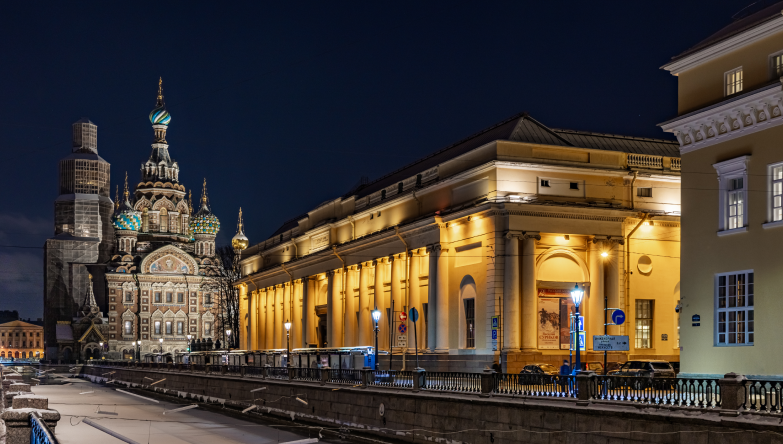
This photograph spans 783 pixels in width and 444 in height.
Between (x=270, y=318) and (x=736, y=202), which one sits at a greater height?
Result: (x=736, y=202)

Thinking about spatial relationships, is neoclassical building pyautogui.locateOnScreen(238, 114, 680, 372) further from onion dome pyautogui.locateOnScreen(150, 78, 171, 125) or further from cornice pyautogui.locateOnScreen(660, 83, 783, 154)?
onion dome pyautogui.locateOnScreen(150, 78, 171, 125)

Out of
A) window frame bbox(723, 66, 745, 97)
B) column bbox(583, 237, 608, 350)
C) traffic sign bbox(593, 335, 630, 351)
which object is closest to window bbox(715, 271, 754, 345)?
traffic sign bbox(593, 335, 630, 351)

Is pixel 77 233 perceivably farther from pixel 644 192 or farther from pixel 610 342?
pixel 610 342

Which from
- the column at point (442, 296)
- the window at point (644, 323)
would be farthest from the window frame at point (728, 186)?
the column at point (442, 296)

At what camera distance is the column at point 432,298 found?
52688mm

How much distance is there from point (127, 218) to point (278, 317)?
79.5 m

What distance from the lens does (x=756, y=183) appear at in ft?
96.5

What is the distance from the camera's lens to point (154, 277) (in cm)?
15625

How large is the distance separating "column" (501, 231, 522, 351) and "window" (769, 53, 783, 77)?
19288mm

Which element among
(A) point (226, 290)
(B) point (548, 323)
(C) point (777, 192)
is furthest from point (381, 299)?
(A) point (226, 290)

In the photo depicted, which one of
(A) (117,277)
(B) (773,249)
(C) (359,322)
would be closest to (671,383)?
(B) (773,249)

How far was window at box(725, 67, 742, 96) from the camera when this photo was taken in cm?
3051

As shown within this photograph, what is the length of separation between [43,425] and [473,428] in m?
18.7

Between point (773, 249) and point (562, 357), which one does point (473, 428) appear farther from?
point (562, 357)
